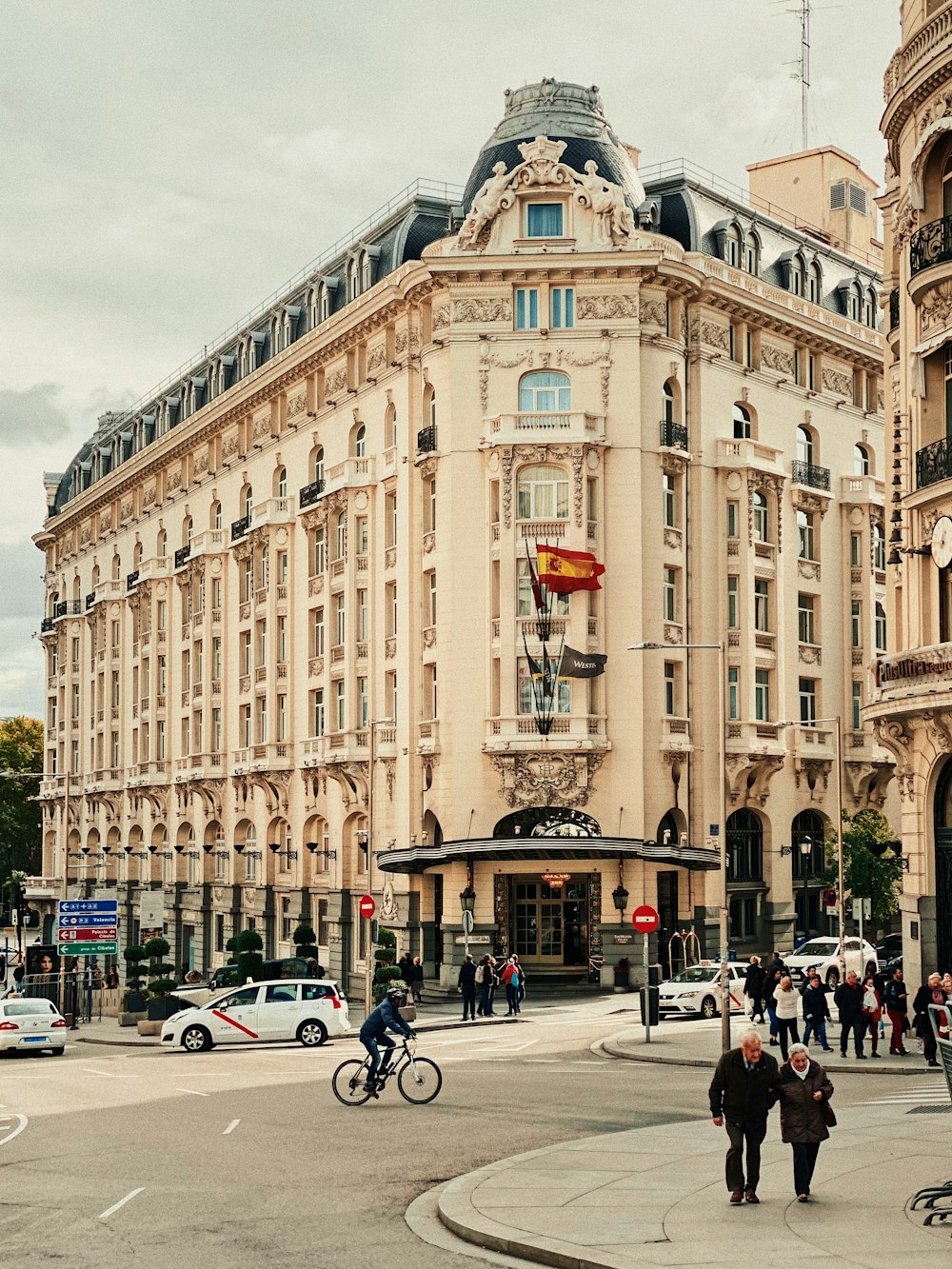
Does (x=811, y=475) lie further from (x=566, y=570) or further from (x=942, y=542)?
(x=942, y=542)

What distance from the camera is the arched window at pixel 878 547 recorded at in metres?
64.8

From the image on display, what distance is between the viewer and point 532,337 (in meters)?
54.7

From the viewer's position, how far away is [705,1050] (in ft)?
110

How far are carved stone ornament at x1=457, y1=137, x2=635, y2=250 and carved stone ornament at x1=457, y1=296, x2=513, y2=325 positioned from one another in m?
2.42

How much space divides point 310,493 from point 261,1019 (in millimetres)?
30530

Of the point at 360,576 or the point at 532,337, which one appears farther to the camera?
the point at 360,576

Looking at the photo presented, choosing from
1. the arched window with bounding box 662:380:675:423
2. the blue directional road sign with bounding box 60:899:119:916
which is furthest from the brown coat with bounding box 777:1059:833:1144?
the arched window with bounding box 662:380:675:423

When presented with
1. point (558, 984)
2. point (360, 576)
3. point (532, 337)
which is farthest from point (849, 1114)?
point (360, 576)

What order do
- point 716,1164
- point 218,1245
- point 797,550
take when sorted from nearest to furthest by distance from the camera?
point 218,1245 → point 716,1164 → point 797,550

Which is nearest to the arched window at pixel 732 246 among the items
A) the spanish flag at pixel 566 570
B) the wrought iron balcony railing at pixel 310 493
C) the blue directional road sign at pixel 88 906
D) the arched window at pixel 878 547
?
the arched window at pixel 878 547

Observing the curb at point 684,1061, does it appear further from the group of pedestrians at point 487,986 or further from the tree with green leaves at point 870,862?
the tree with green leaves at point 870,862

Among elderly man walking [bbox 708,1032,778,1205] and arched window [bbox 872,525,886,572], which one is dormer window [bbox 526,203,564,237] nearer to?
arched window [bbox 872,525,886,572]

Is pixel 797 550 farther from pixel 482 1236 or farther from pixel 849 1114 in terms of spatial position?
pixel 482 1236

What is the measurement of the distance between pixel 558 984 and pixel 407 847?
7026 mm
